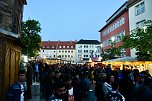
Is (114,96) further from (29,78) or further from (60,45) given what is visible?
(60,45)

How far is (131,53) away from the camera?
4112 centimetres

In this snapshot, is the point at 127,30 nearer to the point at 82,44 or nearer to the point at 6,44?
the point at 6,44

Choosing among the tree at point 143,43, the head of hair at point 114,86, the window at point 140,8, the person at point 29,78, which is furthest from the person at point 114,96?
the window at point 140,8

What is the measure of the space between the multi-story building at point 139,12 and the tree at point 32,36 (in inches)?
651

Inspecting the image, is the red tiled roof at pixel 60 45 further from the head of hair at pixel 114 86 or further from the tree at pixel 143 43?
the head of hair at pixel 114 86

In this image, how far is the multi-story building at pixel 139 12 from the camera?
35.6m

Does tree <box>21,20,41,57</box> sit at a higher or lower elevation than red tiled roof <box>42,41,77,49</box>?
lower

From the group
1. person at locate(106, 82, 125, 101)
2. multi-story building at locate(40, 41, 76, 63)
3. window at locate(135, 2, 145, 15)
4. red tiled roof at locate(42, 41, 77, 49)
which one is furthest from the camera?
red tiled roof at locate(42, 41, 77, 49)

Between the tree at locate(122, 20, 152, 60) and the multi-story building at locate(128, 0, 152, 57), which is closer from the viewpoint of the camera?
the tree at locate(122, 20, 152, 60)

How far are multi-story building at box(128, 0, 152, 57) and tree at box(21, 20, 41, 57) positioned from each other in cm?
1655

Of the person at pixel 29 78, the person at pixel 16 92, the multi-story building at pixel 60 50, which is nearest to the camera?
the person at pixel 16 92

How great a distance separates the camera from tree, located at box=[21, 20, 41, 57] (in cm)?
4206

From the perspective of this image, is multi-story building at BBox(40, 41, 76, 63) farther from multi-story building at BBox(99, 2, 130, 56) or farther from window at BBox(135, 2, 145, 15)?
window at BBox(135, 2, 145, 15)

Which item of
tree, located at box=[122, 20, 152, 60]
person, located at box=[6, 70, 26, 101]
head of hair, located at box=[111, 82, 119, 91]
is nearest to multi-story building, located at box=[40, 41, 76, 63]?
tree, located at box=[122, 20, 152, 60]
